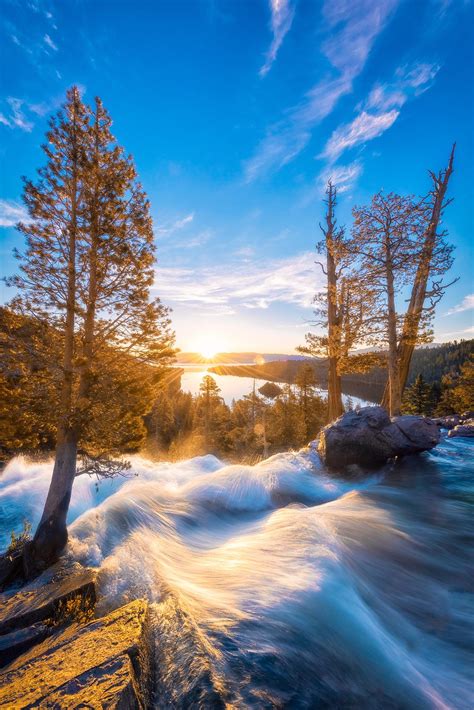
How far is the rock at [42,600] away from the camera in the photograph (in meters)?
4.16

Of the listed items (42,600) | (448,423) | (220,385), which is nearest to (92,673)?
(42,600)

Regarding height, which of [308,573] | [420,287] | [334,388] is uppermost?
[420,287]

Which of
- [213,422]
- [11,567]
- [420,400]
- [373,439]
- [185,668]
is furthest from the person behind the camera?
[213,422]

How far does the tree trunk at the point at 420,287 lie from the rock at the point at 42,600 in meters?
13.7

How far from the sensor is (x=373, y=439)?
11.1 meters

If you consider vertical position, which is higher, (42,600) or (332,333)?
(332,333)

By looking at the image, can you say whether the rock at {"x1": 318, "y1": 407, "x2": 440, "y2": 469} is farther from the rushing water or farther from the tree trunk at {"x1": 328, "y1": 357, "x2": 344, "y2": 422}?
the tree trunk at {"x1": 328, "y1": 357, "x2": 344, "y2": 422}

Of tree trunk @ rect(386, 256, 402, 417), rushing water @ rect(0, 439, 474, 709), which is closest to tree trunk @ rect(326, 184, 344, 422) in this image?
tree trunk @ rect(386, 256, 402, 417)

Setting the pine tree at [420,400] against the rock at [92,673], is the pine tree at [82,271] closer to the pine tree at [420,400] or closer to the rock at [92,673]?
the rock at [92,673]

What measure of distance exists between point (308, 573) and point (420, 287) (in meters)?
15.1

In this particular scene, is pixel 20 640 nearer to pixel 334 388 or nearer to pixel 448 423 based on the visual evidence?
pixel 334 388

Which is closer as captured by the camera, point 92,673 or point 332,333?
point 92,673

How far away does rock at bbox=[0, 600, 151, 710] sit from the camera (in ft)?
6.42

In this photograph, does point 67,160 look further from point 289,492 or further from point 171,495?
point 289,492
